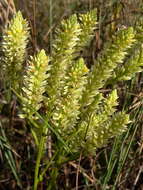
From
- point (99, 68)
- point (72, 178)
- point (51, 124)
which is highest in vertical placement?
point (99, 68)

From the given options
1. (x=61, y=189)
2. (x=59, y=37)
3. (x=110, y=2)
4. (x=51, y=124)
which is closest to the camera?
(x=59, y=37)

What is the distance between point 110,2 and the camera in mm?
1672

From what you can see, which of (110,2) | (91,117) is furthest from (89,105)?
(110,2)

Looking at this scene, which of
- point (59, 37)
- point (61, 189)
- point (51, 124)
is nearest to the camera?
point (59, 37)

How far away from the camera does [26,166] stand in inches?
58.0

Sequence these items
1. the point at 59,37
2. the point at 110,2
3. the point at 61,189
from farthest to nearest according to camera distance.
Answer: the point at 110,2, the point at 61,189, the point at 59,37

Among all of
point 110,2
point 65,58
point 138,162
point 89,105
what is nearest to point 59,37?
point 65,58

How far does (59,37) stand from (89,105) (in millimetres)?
188

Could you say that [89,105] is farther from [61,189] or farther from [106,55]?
[61,189]

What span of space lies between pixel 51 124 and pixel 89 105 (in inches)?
4.6

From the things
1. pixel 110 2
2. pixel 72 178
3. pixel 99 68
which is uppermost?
pixel 110 2

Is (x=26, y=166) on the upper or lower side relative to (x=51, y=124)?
lower

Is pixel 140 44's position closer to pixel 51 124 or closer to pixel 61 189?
pixel 51 124

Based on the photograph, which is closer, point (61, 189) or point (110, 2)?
point (61, 189)
